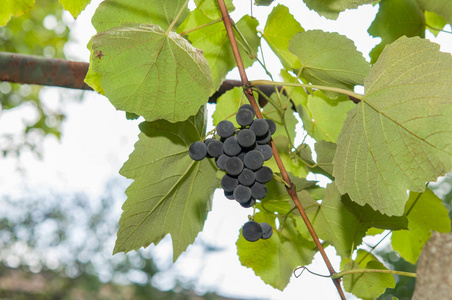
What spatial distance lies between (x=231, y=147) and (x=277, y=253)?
34cm

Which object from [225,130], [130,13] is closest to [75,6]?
[130,13]

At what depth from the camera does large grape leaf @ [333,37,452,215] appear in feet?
1.59

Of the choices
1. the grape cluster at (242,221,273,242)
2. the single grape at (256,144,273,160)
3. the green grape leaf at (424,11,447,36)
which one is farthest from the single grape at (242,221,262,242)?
the green grape leaf at (424,11,447,36)

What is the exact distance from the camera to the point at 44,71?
901mm

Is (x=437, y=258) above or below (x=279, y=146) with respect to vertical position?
below

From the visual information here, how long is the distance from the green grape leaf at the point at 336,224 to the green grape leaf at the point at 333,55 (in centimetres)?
19

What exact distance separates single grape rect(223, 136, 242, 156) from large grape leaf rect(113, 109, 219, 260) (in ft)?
0.37

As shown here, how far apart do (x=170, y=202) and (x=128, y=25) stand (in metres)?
0.28

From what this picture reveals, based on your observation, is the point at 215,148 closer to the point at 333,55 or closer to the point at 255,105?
the point at 255,105

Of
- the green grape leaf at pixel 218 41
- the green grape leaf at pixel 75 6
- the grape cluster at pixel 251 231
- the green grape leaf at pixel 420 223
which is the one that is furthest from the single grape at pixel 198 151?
the green grape leaf at pixel 420 223

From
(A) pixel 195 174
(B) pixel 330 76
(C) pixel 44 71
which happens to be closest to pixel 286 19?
(B) pixel 330 76

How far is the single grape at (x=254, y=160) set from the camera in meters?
0.54

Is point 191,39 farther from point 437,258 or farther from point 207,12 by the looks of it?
point 437,258

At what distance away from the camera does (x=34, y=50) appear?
291cm
